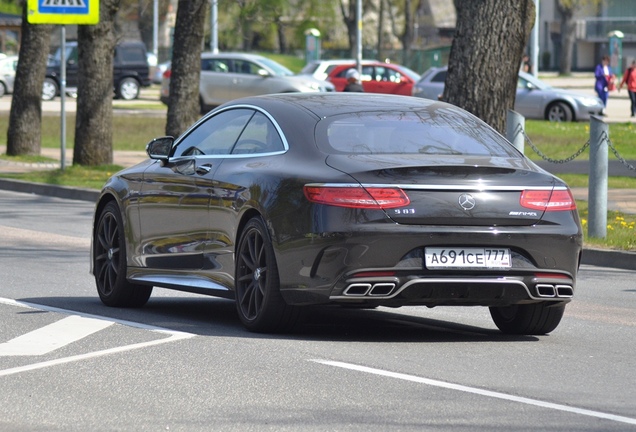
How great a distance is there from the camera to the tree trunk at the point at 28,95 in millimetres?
27891

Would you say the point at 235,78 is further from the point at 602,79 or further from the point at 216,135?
the point at 216,135

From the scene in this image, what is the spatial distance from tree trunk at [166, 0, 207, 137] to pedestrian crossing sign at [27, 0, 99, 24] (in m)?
2.32

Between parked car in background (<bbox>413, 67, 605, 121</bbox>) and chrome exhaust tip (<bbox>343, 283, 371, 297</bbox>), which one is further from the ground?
chrome exhaust tip (<bbox>343, 283, 371, 297</bbox>)

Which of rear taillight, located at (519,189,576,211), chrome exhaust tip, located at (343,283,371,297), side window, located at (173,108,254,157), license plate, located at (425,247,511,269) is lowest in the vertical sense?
chrome exhaust tip, located at (343,283,371,297)

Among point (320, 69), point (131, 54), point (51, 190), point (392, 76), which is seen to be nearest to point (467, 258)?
point (51, 190)

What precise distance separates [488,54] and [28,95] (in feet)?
41.3

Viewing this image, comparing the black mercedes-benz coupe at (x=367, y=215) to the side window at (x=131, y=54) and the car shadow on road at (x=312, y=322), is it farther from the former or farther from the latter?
the side window at (x=131, y=54)

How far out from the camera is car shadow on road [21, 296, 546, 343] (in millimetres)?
9102

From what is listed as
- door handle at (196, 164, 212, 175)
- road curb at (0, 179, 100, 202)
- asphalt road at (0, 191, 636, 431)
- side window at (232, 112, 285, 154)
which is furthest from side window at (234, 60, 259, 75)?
side window at (232, 112, 285, 154)

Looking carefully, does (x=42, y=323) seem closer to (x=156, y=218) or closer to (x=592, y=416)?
(x=156, y=218)

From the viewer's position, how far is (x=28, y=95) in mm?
27875

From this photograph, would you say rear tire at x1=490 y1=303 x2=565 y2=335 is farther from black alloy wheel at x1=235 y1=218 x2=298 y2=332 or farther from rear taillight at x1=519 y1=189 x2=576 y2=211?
black alloy wheel at x1=235 y1=218 x2=298 y2=332

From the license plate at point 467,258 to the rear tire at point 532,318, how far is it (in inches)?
28.9

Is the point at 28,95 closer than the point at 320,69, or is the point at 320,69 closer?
the point at 28,95
